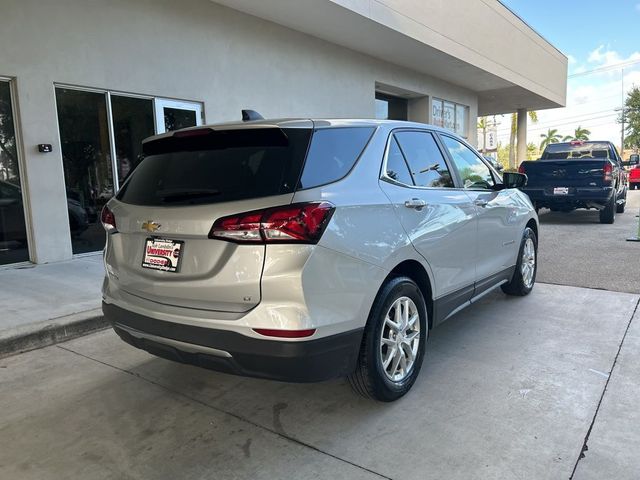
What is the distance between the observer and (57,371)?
388cm

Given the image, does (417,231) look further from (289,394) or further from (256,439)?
(256,439)

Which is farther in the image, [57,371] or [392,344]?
[57,371]

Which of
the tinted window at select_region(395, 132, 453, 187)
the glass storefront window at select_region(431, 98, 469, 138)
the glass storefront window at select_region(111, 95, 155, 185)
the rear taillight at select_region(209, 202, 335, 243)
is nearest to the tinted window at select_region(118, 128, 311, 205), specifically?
the rear taillight at select_region(209, 202, 335, 243)

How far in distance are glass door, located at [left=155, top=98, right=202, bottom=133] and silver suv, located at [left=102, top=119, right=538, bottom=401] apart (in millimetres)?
5803

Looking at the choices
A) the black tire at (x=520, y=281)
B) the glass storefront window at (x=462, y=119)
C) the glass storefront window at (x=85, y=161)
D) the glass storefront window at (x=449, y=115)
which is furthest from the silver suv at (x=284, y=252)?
the glass storefront window at (x=462, y=119)

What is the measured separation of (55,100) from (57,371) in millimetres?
5005

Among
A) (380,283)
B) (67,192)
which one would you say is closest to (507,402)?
(380,283)

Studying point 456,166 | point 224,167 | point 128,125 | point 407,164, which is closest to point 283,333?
point 224,167

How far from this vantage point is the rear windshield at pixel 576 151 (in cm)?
1402

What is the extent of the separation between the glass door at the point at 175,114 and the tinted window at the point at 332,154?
6.40 m

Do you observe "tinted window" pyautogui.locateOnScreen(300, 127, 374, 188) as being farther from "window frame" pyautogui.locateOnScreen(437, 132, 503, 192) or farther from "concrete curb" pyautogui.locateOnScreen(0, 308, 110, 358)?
"concrete curb" pyautogui.locateOnScreen(0, 308, 110, 358)

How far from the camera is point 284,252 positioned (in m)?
2.47

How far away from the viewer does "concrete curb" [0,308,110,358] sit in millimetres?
4238

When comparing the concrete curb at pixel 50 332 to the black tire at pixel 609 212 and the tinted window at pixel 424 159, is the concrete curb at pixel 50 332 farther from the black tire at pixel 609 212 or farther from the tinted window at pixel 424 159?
the black tire at pixel 609 212
